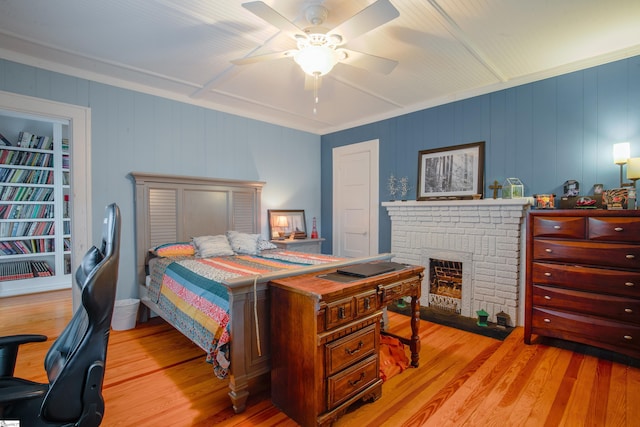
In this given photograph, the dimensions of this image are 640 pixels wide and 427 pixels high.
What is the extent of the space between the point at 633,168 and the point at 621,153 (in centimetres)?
18

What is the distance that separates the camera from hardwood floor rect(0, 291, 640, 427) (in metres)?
1.85

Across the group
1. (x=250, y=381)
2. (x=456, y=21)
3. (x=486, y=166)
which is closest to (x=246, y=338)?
(x=250, y=381)

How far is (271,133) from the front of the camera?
15.7 ft

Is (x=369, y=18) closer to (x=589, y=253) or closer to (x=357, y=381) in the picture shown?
(x=357, y=381)

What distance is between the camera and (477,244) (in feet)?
11.5

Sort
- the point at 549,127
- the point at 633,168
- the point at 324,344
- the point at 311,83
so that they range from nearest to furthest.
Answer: the point at 324,344
the point at 633,168
the point at 549,127
the point at 311,83

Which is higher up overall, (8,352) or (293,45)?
(293,45)

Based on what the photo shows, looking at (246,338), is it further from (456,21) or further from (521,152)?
(521,152)

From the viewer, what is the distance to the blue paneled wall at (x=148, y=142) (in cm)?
313

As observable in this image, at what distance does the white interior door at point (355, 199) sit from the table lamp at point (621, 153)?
2649 millimetres

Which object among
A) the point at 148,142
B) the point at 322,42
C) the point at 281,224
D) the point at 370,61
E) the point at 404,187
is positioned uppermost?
the point at 322,42

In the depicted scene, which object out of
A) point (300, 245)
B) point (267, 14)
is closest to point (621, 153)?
point (267, 14)

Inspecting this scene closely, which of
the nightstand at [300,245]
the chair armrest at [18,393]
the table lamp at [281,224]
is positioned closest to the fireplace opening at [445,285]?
the nightstand at [300,245]

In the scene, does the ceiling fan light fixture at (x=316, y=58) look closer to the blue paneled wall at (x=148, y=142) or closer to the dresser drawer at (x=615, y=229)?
the blue paneled wall at (x=148, y=142)
